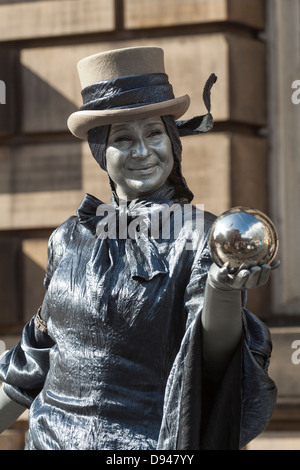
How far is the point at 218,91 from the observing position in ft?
21.3

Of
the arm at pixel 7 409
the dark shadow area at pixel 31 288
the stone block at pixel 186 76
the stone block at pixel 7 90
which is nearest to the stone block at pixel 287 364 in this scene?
the stone block at pixel 186 76

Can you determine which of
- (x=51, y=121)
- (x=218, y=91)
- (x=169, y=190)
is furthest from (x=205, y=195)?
(x=169, y=190)

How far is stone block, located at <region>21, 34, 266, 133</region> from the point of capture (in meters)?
6.50

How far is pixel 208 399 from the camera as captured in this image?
3057 millimetres

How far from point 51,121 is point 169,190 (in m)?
3.40

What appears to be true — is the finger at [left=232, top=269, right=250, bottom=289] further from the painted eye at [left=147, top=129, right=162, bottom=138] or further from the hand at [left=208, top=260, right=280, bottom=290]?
the painted eye at [left=147, top=129, right=162, bottom=138]

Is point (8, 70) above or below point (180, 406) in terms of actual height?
above

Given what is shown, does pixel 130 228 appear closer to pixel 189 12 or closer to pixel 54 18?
pixel 189 12

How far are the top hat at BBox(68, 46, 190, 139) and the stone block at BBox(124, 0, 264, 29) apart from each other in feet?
10.1

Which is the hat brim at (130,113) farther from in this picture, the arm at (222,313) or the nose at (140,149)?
the arm at (222,313)

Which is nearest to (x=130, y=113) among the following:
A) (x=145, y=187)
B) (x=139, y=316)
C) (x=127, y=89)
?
(x=127, y=89)

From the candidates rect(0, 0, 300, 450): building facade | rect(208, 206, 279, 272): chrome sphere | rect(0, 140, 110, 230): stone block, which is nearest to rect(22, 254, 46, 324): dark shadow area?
rect(0, 0, 300, 450): building facade

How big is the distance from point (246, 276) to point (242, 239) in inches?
3.8

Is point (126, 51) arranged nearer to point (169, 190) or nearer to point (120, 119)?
point (120, 119)
